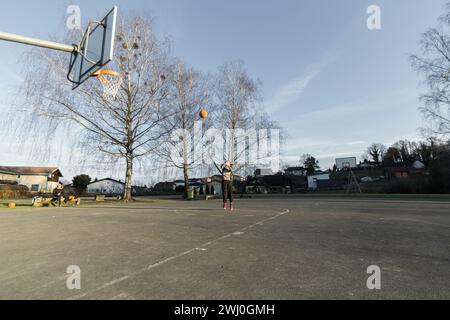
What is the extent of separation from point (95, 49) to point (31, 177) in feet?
211

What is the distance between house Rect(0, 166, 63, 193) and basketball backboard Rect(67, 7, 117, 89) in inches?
2285

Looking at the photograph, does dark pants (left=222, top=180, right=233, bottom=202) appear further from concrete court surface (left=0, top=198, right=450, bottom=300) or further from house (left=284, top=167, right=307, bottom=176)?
house (left=284, top=167, right=307, bottom=176)

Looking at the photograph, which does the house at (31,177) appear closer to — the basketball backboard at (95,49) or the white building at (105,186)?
the white building at (105,186)

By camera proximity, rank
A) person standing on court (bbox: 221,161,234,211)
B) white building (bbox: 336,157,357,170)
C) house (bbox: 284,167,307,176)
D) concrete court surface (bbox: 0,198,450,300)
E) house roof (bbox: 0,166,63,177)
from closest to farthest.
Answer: concrete court surface (bbox: 0,198,450,300) < person standing on court (bbox: 221,161,234,211) < white building (bbox: 336,157,357,170) < house roof (bbox: 0,166,63,177) < house (bbox: 284,167,307,176)

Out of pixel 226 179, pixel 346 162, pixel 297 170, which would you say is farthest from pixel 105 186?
pixel 226 179

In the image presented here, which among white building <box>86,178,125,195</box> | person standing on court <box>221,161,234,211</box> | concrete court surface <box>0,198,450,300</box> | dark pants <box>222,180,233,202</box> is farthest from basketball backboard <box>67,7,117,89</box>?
white building <box>86,178,125,195</box>

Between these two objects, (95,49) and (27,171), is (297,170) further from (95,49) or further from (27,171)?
(95,49)

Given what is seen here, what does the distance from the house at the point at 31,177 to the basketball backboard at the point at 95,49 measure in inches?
2285

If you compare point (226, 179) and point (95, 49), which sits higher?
point (95, 49)

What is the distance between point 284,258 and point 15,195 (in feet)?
135

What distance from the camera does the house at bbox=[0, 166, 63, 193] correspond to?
5456 cm

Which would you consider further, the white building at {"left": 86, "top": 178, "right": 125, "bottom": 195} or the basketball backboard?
the white building at {"left": 86, "top": 178, "right": 125, "bottom": 195}

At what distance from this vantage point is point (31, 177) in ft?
186
